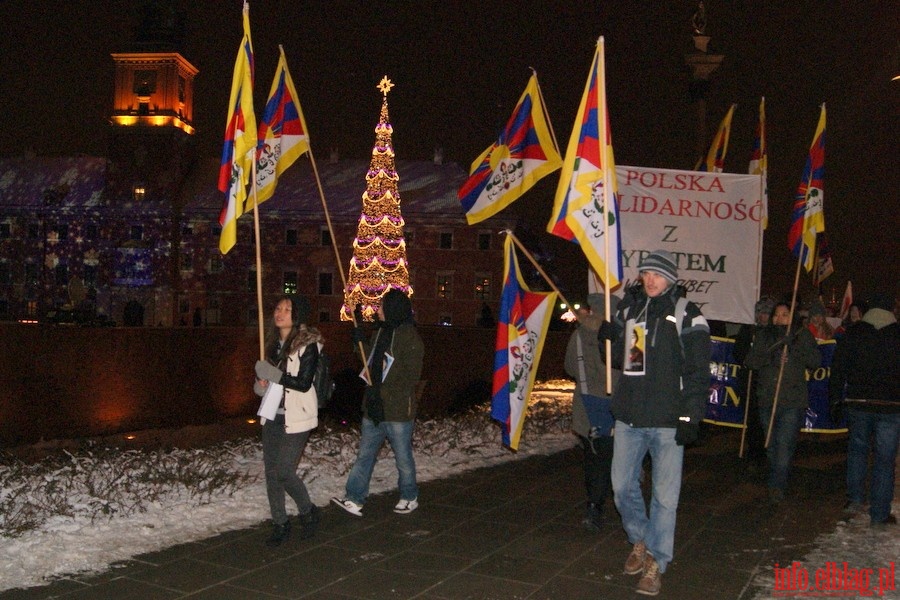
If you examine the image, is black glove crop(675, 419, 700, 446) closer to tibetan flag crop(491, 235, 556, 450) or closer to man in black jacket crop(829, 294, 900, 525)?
tibetan flag crop(491, 235, 556, 450)

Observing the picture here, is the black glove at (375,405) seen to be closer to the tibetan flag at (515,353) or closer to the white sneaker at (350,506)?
the white sneaker at (350,506)

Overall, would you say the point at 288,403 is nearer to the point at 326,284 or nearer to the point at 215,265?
the point at 326,284

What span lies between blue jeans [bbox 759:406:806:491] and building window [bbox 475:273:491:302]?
59.9 meters

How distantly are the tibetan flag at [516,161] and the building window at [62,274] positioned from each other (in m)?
71.5

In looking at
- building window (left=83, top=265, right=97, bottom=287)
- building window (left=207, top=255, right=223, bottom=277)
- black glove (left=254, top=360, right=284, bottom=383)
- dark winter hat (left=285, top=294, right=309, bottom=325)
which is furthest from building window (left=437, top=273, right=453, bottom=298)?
black glove (left=254, top=360, right=284, bottom=383)

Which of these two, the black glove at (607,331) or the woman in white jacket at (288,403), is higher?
the black glove at (607,331)

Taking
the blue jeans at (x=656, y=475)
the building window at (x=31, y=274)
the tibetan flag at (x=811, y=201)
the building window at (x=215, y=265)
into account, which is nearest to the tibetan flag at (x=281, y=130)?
the blue jeans at (x=656, y=475)

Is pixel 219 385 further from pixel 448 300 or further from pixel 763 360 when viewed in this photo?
pixel 448 300

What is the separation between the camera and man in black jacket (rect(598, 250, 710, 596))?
5.96 m

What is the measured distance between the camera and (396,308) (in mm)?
8008

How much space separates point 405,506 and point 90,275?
72628mm

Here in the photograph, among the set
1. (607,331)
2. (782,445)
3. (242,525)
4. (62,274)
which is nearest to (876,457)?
(782,445)

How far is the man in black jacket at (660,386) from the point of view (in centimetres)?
596

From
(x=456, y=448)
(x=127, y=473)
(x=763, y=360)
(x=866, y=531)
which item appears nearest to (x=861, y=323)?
(x=763, y=360)
